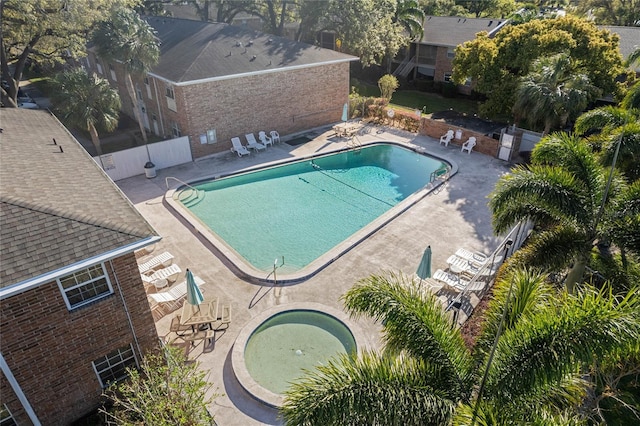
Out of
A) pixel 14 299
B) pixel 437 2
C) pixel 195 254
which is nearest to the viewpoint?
pixel 14 299

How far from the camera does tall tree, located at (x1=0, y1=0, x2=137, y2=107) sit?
22.6 m

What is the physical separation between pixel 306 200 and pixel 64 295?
45.7ft

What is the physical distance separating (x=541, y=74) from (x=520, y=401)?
2281 centimetres

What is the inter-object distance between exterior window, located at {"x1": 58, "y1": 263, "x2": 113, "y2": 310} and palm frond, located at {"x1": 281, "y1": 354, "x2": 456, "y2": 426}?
542 centimetres

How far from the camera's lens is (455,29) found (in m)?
41.8

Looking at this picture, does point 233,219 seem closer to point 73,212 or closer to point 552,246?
point 73,212

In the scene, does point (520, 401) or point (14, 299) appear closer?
point (520, 401)

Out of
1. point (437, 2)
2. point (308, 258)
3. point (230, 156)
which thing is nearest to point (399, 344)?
point (308, 258)

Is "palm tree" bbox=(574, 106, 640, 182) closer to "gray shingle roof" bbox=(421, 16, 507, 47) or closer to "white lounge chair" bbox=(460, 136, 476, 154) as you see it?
"white lounge chair" bbox=(460, 136, 476, 154)

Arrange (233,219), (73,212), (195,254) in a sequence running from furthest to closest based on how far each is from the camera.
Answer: (233,219)
(195,254)
(73,212)

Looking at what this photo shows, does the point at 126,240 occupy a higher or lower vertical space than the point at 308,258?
higher

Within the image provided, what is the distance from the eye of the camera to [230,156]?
83.9ft

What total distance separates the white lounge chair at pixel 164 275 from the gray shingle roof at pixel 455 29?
1430 inches

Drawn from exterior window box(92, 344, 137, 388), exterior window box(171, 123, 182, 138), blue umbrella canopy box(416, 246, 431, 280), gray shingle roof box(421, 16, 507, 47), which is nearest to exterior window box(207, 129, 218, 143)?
exterior window box(171, 123, 182, 138)
